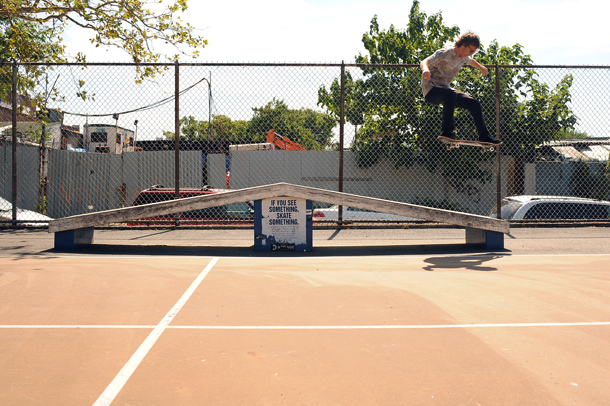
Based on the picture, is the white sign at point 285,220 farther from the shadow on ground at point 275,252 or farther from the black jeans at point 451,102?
the black jeans at point 451,102

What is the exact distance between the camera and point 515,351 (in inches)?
131

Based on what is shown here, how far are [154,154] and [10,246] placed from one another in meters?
10.3

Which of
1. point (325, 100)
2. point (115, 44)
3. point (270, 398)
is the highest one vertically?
point (115, 44)

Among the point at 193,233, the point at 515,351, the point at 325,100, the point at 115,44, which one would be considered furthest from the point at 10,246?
the point at 515,351

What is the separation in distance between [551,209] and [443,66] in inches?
186

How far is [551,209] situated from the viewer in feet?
33.2

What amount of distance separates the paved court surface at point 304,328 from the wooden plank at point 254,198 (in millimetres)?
465

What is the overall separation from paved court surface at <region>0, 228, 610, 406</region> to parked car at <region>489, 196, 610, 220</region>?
9.09 ft

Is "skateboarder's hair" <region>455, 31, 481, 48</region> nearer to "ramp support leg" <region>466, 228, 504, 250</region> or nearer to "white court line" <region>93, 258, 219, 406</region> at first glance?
"ramp support leg" <region>466, 228, 504, 250</region>

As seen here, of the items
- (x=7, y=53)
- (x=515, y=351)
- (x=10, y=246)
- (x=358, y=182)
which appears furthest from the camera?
(x=358, y=182)

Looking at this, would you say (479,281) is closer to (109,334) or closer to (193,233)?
(109,334)

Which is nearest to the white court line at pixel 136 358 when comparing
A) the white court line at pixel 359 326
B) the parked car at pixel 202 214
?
the white court line at pixel 359 326

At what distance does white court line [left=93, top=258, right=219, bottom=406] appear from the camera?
2.60 m

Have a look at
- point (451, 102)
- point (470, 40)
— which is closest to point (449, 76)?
point (451, 102)
